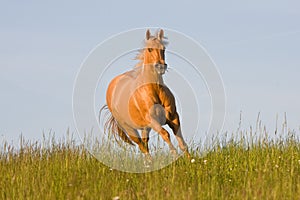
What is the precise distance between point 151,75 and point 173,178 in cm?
345

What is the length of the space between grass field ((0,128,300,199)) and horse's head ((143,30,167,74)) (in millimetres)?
1875

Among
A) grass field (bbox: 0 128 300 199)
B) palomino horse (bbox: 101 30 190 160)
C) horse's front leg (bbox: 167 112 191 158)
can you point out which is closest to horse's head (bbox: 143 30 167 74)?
palomino horse (bbox: 101 30 190 160)

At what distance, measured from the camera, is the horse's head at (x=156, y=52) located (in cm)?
959

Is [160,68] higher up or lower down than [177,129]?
higher up

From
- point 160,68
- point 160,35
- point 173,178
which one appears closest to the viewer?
point 173,178

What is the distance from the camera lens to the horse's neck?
32.3ft

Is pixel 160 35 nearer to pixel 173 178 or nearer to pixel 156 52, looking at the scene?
pixel 156 52

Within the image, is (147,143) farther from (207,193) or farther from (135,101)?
(207,193)

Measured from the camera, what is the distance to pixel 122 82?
1163 centimetres

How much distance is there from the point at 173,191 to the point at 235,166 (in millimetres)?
2450

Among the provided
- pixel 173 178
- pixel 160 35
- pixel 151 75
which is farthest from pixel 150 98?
pixel 173 178

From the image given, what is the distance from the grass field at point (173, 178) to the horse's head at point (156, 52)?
1875 mm

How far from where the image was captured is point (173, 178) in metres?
6.82

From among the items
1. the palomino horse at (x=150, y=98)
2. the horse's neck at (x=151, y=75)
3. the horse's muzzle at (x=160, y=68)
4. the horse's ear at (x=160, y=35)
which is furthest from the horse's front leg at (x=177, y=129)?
the horse's ear at (x=160, y=35)
